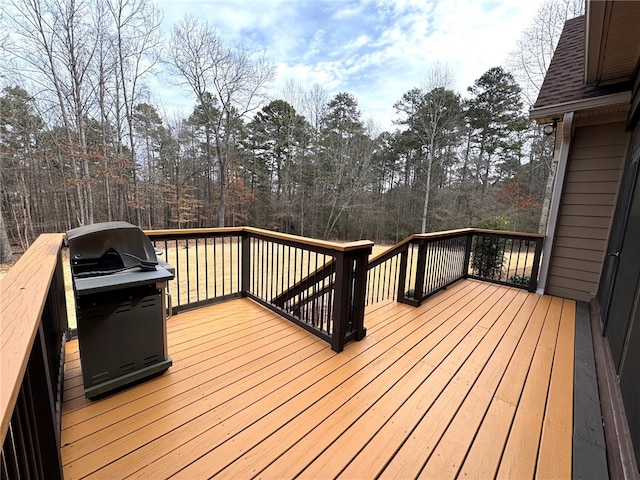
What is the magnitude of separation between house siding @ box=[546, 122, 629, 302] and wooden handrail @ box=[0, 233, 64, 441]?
5.18 meters

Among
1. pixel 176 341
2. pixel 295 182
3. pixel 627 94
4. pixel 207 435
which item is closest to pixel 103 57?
pixel 295 182

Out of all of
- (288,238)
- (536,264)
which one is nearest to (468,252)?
(536,264)

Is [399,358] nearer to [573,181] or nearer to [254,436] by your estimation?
[254,436]

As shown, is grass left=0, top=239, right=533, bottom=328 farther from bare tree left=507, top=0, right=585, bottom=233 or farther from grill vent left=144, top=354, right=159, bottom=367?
bare tree left=507, top=0, right=585, bottom=233

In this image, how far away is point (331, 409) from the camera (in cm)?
170

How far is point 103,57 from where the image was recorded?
8.79m

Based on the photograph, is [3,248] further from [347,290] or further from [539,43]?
[539,43]

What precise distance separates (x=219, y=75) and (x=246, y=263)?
420 inches

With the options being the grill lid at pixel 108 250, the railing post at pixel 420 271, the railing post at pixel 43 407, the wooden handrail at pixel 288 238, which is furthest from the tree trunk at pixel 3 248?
the railing post at pixel 420 271

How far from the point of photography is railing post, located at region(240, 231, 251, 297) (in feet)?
10.8

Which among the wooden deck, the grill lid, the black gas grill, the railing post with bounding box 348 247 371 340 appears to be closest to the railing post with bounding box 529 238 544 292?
the wooden deck

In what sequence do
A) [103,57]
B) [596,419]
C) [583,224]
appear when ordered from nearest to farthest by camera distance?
1. [596,419]
2. [583,224]
3. [103,57]

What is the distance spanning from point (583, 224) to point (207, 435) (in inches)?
192

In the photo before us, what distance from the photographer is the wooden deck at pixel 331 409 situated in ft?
4.42
